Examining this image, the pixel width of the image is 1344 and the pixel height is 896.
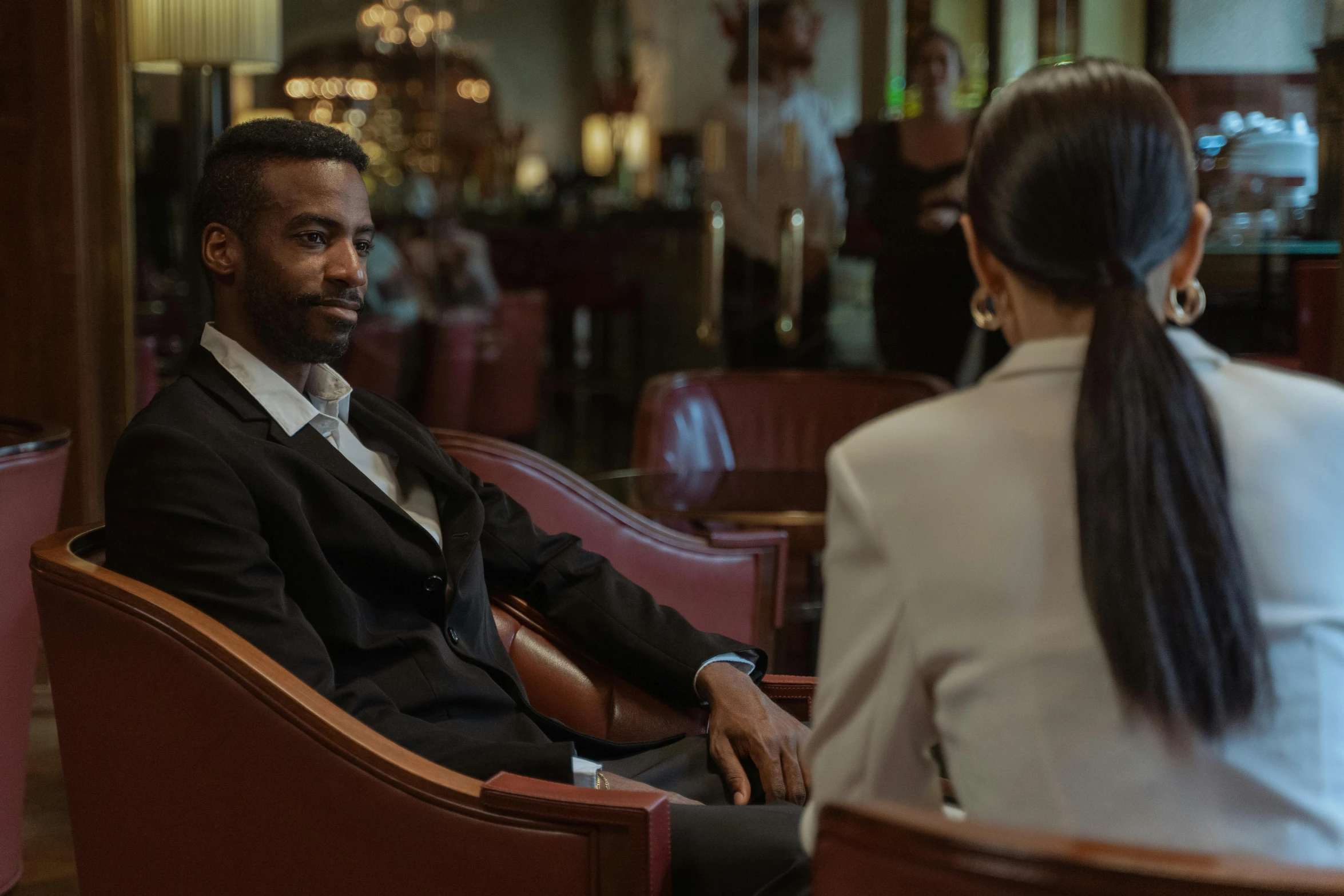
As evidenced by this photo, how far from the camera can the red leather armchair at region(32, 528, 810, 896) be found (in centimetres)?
132

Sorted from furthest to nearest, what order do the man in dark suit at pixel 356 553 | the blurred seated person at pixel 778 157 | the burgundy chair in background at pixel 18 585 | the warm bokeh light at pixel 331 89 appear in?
the blurred seated person at pixel 778 157
the warm bokeh light at pixel 331 89
the burgundy chair in background at pixel 18 585
the man in dark suit at pixel 356 553

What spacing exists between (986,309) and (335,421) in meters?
0.95

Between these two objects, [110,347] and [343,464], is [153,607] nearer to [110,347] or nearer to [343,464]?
[343,464]

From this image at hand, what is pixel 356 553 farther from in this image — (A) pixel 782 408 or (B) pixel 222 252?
(A) pixel 782 408

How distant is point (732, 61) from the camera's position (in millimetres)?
5004

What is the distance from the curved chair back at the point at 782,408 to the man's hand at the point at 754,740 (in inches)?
80.8

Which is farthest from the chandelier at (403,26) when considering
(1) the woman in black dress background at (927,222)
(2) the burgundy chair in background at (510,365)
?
(1) the woman in black dress background at (927,222)

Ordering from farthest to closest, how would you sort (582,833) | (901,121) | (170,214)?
(901,121) → (170,214) → (582,833)

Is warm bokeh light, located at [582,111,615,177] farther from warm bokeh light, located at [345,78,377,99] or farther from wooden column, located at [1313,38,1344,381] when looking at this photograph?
wooden column, located at [1313,38,1344,381]

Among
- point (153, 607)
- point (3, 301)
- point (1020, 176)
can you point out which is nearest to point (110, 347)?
point (3, 301)

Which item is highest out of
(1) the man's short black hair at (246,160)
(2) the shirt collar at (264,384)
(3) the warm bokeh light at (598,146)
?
(3) the warm bokeh light at (598,146)

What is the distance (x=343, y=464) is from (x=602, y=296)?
11.3 ft

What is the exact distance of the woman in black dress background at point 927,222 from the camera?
4934mm

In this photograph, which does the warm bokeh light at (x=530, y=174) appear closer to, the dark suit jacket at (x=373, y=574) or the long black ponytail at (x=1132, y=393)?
the dark suit jacket at (x=373, y=574)
